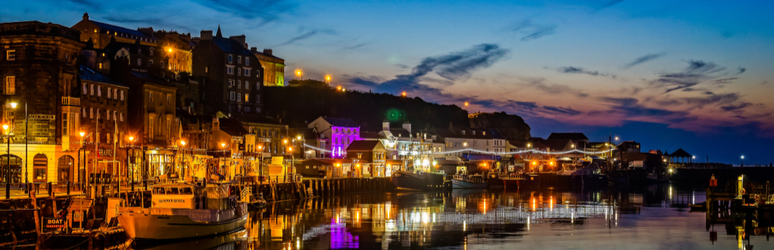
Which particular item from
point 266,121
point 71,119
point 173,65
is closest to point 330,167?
point 266,121

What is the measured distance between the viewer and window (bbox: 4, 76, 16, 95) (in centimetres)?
5284

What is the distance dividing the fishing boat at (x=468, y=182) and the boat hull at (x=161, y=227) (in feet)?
238

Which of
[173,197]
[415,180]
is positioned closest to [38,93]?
[173,197]

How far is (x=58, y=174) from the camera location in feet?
173

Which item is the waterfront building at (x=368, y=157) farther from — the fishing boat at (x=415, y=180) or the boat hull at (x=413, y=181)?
A: the boat hull at (x=413, y=181)

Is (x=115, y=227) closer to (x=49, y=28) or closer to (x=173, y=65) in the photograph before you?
(x=49, y=28)

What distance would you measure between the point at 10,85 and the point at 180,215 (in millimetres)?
22773

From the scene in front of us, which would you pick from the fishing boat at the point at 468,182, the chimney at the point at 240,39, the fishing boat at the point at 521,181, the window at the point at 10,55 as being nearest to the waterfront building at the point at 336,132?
the fishing boat at the point at 468,182

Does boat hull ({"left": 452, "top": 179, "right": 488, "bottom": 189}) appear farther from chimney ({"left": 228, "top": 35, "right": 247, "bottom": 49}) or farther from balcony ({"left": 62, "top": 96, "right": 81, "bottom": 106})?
balcony ({"left": 62, "top": 96, "right": 81, "bottom": 106})

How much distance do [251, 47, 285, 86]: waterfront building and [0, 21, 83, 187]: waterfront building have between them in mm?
74919

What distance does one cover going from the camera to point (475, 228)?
49.3 metres

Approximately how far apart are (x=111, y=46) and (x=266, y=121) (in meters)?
22.8

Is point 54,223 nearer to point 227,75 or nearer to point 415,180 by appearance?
point 415,180

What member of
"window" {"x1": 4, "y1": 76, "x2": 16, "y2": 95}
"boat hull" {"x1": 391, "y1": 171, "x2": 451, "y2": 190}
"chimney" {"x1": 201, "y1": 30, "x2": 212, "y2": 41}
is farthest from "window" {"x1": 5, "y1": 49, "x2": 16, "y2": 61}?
"chimney" {"x1": 201, "y1": 30, "x2": 212, "y2": 41}
